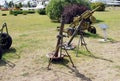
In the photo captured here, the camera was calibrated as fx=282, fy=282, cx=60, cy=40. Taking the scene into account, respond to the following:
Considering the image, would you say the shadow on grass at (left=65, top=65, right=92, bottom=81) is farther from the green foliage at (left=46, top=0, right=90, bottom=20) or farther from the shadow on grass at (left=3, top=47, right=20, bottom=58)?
the green foliage at (left=46, top=0, right=90, bottom=20)

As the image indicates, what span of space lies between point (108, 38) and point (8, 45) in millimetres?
4687

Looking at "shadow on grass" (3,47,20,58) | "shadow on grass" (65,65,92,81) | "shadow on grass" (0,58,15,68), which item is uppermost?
"shadow on grass" (65,65,92,81)

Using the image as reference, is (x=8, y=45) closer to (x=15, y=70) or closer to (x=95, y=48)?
(x=15, y=70)

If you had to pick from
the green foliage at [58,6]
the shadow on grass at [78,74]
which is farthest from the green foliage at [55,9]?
the shadow on grass at [78,74]

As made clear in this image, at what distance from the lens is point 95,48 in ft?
34.9

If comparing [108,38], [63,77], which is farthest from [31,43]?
[63,77]

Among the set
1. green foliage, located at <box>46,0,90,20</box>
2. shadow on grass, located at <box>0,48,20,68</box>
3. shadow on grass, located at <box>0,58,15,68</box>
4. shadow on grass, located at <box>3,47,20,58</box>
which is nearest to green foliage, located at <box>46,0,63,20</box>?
green foliage, located at <box>46,0,90,20</box>

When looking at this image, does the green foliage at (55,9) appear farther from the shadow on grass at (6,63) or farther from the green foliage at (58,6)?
the shadow on grass at (6,63)

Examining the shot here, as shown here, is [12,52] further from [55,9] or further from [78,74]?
[55,9]

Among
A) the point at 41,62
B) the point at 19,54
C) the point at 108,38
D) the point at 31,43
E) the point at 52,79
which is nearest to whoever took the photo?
the point at 52,79

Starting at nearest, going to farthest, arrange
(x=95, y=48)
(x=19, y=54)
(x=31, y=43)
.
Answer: (x=19, y=54)
(x=95, y=48)
(x=31, y=43)

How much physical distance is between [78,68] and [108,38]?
4933 mm

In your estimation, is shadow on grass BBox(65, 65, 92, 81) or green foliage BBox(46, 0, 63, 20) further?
green foliage BBox(46, 0, 63, 20)

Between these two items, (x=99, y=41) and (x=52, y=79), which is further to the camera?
(x=99, y=41)
